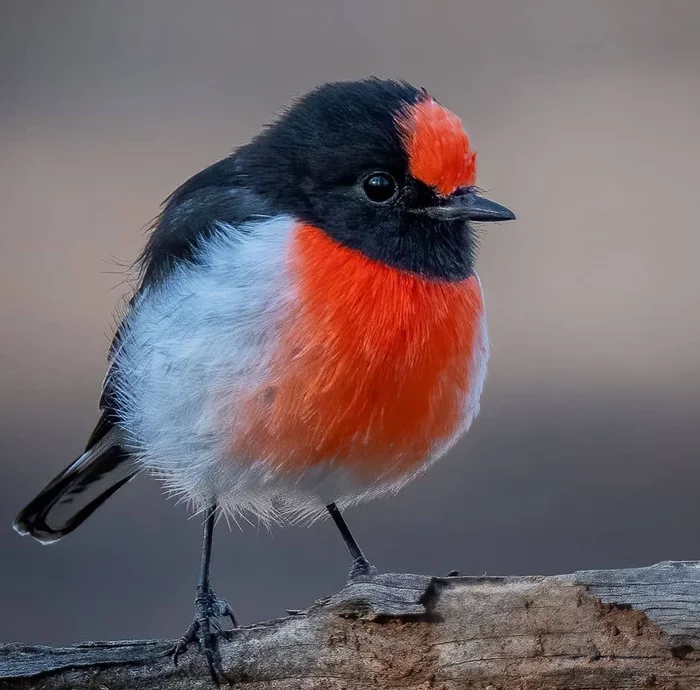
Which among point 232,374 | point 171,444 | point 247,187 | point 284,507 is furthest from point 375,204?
point 284,507

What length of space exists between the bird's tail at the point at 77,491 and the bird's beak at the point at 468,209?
1.08 m

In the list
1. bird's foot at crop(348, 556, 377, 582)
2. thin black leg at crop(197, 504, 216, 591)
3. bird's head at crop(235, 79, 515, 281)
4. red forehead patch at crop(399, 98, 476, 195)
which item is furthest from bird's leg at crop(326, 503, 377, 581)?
red forehead patch at crop(399, 98, 476, 195)

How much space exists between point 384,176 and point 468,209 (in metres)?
0.19

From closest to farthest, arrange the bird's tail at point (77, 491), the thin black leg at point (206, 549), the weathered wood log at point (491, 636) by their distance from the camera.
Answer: the weathered wood log at point (491, 636) < the thin black leg at point (206, 549) < the bird's tail at point (77, 491)

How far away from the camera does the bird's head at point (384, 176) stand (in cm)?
219

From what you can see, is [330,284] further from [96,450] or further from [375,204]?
[96,450]

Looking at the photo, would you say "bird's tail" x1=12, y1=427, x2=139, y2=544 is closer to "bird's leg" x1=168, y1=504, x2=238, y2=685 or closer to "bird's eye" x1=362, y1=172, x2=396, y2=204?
"bird's leg" x1=168, y1=504, x2=238, y2=685

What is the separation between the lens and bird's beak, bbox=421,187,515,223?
87.1 inches

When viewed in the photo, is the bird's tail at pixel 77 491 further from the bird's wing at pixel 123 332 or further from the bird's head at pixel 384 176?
the bird's head at pixel 384 176

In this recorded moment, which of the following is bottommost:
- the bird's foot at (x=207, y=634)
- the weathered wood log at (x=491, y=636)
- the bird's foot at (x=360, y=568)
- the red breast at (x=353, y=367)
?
the weathered wood log at (x=491, y=636)

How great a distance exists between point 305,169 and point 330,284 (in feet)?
0.90

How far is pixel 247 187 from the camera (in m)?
2.36

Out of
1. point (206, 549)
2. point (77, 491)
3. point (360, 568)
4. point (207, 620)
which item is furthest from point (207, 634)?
point (77, 491)

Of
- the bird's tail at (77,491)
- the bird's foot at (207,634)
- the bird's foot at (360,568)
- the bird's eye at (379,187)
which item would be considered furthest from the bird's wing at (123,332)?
the bird's foot at (360,568)
